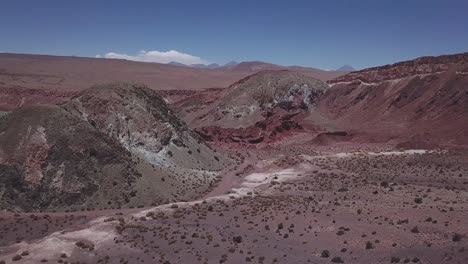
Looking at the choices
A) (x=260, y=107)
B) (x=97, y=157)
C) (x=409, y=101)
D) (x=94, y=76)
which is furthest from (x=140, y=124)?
(x=94, y=76)

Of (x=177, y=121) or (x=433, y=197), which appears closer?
(x=433, y=197)

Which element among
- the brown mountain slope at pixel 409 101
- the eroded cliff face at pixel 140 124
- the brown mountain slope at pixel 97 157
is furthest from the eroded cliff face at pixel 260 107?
the brown mountain slope at pixel 97 157

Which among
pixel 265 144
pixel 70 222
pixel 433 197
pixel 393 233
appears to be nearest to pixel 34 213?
pixel 70 222

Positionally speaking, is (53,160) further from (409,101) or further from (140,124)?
(409,101)

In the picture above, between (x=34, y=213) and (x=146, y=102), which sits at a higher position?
(x=146, y=102)

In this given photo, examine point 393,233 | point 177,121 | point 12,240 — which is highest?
point 177,121

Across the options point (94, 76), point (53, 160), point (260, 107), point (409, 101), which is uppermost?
point (409, 101)

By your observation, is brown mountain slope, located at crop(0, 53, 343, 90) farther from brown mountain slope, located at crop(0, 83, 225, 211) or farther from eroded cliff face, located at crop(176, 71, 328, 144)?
brown mountain slope, located at crop(0, 83, 225, 211)

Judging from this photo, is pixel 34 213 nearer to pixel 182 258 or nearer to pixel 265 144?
pixel 182 258

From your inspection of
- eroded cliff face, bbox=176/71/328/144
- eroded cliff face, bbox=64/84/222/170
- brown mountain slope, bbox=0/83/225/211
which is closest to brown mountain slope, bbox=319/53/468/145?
eroded cliff face, bbox=176/71/328/144

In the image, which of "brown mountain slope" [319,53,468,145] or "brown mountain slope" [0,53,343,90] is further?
"brown mountain slope" [0,53,343,90]

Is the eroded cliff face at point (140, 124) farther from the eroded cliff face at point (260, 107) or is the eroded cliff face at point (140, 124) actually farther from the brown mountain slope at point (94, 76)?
the brown mountain slope at point (94, 76)
